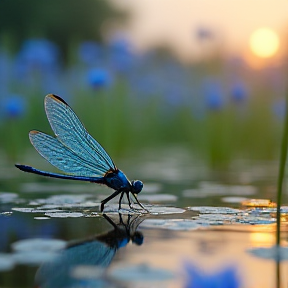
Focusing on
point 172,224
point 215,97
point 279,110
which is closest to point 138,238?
point 172,224

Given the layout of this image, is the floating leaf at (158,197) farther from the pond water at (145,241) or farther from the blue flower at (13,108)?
the blue flower at (13,108)

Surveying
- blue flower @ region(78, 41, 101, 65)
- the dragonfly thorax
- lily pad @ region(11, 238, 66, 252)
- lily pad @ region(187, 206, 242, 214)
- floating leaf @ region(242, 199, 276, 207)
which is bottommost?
lily pad @ region(11, 238, 66, 252)

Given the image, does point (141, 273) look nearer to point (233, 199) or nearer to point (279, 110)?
point (233, 199)

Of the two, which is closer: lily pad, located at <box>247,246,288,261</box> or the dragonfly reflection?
the dragonfly reflection

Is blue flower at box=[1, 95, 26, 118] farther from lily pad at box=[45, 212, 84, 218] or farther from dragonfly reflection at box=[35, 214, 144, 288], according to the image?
dragonfly reflection at box=[35, 214, 144, 288]

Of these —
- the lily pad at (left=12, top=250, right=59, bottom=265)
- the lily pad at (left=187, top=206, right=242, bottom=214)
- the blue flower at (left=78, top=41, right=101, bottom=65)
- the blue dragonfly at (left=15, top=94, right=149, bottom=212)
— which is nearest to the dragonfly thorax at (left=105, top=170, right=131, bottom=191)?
the blue dragonfly at (left=15, top=94, right=149, bottom=212)

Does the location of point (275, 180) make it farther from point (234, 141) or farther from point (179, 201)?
point (234, 141)

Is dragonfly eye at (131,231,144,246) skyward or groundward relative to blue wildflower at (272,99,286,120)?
groundward
